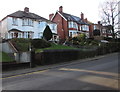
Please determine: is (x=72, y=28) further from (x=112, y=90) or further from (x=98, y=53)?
(x=112, y=90)

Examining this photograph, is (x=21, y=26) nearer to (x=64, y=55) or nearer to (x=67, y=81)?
(x=64, y=55)

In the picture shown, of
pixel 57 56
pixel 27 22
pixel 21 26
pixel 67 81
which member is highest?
pixel 27 22

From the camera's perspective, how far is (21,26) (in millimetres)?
32406

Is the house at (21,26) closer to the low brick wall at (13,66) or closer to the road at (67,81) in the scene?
the low brick wall at (13,66)

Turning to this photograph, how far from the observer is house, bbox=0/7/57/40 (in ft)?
100.0

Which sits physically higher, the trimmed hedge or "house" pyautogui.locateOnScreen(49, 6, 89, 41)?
"house" pyautogui.locateOnScreen(49, 6, 89, 41)

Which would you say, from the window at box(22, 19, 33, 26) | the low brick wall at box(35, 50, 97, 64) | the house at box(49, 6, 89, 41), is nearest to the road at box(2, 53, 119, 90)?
the low brick wall at box(35, 50, 97, 64)

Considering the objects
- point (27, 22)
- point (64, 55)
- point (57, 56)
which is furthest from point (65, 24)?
point (57, 56)

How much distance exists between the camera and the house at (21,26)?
3048 cm

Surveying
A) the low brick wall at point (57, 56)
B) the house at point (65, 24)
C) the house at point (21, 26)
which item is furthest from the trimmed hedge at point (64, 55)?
the house at point (65, 24)

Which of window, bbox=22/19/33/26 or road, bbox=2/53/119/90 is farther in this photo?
window, bbox=22/19/33/26

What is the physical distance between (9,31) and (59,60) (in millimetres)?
16882

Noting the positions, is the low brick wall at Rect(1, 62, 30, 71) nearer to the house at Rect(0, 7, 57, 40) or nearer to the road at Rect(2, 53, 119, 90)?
the road at Rect(2, 53, 119, 90)

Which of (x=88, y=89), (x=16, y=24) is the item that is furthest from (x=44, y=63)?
(x=16, y=24)
